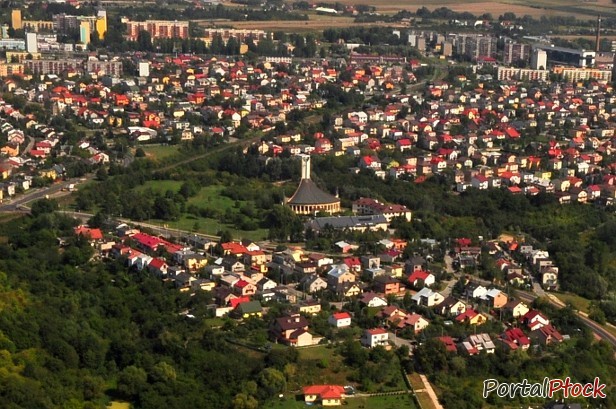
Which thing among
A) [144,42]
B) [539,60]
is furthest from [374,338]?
[144,42]

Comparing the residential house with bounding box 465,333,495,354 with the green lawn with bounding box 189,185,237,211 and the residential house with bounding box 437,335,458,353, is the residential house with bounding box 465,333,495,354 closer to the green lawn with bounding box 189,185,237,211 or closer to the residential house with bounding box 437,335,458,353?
A: the residential house with bounding box 437,335,458,353

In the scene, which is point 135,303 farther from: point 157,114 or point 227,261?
point 157,114

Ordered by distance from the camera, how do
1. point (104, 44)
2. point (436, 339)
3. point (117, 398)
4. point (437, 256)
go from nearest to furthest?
point (117, 398)
point (436, 339)
point (437, 256)
point (104, 44)

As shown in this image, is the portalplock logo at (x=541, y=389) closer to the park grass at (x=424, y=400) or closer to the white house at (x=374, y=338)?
the park grass at (x=424, y=400)

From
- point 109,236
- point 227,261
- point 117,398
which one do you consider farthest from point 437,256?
point 117,398

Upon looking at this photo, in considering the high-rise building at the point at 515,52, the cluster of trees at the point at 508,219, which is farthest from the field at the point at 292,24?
the cluster of trees at the point at 508,219

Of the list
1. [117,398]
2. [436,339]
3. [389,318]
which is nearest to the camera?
[117,398]
